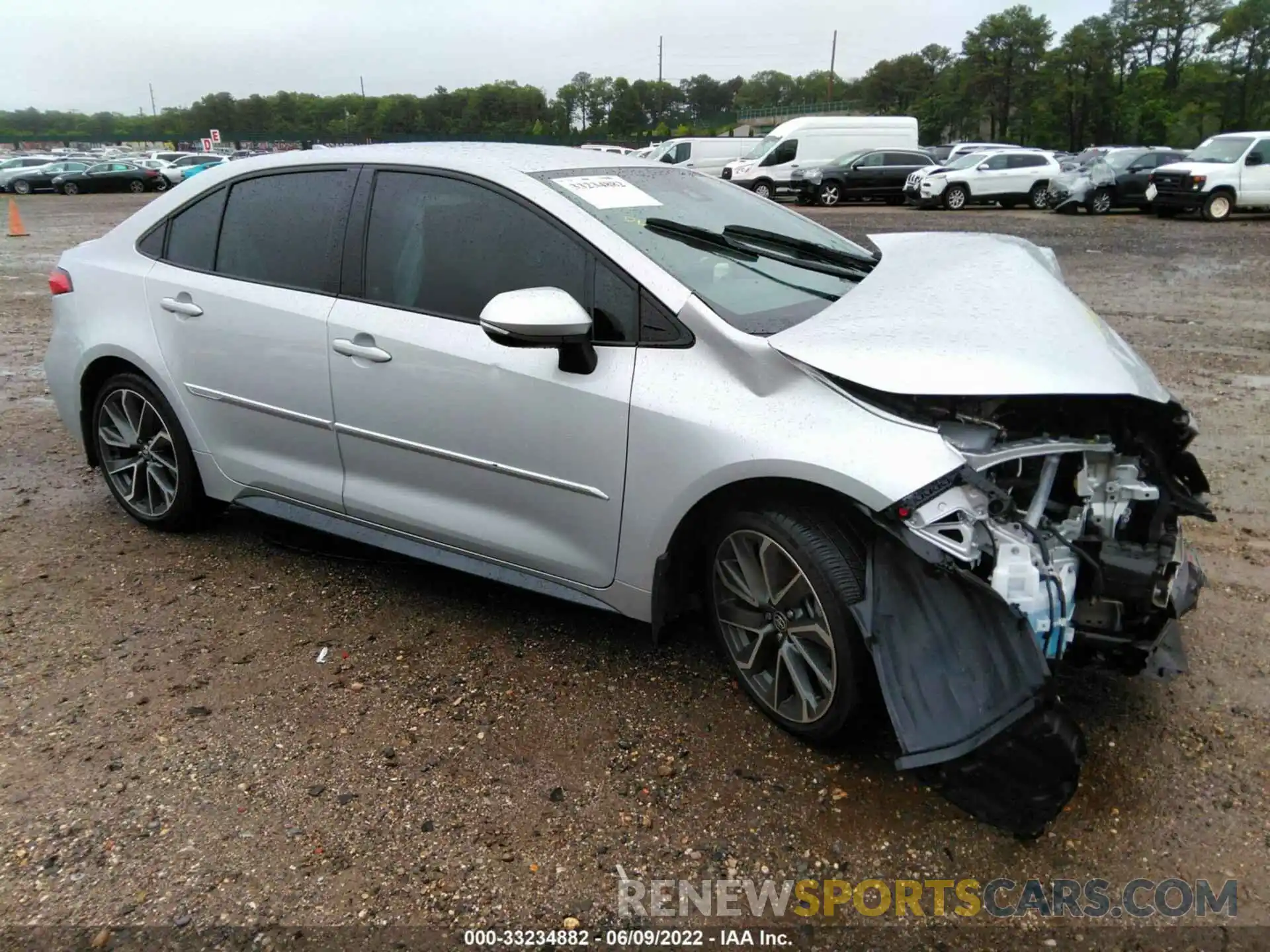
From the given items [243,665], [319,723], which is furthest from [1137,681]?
[243,665]

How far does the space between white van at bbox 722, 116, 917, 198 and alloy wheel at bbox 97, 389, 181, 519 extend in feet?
80.7

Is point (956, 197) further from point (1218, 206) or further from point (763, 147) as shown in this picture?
point (763, 147)

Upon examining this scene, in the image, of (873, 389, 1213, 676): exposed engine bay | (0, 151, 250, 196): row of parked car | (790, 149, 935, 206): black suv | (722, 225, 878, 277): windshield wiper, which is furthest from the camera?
(0, 151, 250, 196): row of parked car

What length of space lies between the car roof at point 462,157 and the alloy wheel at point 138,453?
3.89ft

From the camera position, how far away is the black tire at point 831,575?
99.3 inches

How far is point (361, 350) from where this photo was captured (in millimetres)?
3271

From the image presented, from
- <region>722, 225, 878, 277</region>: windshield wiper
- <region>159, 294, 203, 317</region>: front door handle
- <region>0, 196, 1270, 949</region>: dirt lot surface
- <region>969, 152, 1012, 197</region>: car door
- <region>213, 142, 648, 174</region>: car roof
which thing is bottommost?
<region>0, 196, 1270, 949</region>: dirt lot surface

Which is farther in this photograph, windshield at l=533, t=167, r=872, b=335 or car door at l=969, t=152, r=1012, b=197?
car door at l=969, t=152, r=1012, b=197

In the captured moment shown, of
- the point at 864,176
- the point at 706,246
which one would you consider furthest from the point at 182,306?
the point at 864,176

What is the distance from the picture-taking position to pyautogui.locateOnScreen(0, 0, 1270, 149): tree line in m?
61.2

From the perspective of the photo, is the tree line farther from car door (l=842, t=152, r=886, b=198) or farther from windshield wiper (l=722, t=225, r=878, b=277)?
windshield wiper (l=722, t=225, r=878, b=277)

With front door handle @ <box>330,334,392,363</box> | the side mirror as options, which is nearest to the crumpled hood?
the side mirror

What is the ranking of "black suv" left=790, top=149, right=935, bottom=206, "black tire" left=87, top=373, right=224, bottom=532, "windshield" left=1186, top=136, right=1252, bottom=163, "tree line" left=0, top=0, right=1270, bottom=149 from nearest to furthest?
1. "black tire" left=87, top=373, right=224, bottom=532
2. "windshield" left=1186, top=136, right=1252, bottom=163
3. "black suv" left=790, top=149, right=935, bottom=206
4. "tree line" left=0, top=0, right=1270, bottom=149

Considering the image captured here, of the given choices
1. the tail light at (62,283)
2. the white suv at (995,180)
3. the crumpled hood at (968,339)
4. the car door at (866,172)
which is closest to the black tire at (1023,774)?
the crumpled hood at (968,339)
